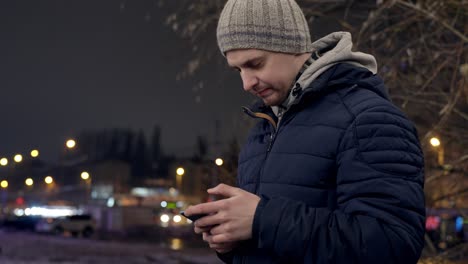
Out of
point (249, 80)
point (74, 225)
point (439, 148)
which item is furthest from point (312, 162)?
point (74, 225)

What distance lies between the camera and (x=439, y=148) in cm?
1019

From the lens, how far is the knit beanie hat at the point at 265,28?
6.98 ft

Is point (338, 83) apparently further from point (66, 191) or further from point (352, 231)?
point (66, 191)

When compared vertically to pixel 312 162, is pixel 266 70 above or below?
above

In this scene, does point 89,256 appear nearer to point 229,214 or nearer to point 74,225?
point 229,214

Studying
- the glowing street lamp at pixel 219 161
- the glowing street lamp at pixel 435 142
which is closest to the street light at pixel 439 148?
the glowing street lamp at pixel 435 142

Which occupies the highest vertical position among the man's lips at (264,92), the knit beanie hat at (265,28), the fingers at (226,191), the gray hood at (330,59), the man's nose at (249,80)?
the knit beanie hat at (265,28)

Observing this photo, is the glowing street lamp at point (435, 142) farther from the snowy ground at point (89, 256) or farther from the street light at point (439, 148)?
the snowy ground at point (89, 256)

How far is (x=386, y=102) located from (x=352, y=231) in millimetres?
404

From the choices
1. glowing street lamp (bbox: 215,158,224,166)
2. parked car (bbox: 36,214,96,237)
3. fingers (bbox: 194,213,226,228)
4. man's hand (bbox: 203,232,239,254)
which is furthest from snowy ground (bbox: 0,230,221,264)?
fingers (bbox: 194,213,226,228)

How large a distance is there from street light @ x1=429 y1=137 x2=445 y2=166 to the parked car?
1593 inches

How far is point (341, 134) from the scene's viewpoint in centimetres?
194

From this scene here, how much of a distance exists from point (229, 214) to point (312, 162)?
277 millimetres

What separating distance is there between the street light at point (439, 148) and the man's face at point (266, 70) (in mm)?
7829
